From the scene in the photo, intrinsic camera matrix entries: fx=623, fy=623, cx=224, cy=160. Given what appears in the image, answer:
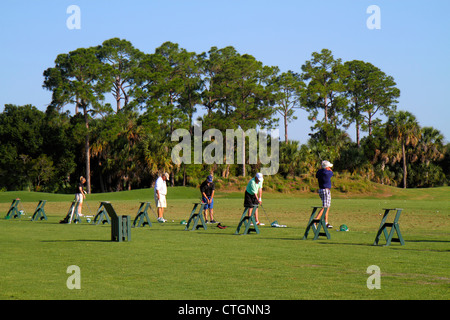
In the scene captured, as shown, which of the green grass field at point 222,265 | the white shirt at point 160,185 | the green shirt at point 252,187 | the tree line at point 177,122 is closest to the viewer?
the green grass field at point 222,265

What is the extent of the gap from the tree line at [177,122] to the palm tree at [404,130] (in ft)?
0.41

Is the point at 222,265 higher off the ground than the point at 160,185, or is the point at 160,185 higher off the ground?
the point at 160,185

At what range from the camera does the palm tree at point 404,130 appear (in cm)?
7700

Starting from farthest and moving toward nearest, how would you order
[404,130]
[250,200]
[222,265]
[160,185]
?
1. [404,130]
2. [160,185]
3. [250,200]
4. [222,265]

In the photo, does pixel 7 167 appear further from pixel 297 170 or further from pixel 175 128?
pixel 297 170

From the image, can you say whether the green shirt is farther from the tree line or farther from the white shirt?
the tree line

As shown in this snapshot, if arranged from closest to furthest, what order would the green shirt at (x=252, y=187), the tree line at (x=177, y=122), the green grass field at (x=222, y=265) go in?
the green grass field at (x=222, y=265), the green shirt at (x=252, y=187), the tree line at (x=177, y=122)

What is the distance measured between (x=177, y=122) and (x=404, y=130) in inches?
1120

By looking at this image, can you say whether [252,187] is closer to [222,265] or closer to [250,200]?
[250,200]

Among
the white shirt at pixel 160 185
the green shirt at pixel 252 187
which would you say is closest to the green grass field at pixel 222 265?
the green shirt at pixel 252 187

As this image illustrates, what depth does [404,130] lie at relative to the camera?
253 feet

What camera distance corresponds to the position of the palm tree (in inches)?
3031

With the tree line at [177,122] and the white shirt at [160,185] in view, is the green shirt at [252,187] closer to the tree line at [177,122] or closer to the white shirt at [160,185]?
the white shirt at [160,185]

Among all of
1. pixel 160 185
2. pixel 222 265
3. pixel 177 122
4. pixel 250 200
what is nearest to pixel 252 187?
pixel 250 200
